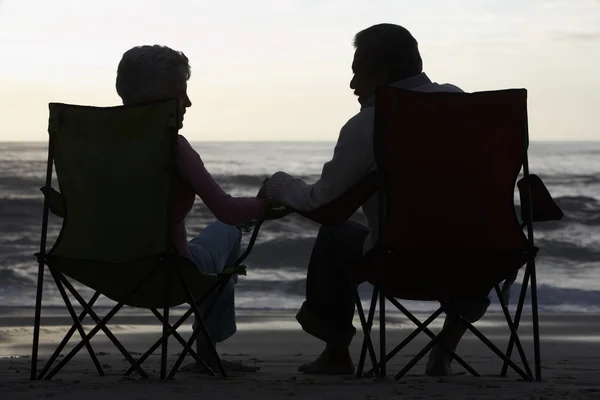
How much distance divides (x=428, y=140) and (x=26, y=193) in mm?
19588

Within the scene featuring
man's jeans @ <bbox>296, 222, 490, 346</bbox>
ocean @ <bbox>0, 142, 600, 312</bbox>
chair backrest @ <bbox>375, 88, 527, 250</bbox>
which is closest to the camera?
chair backrest @ <bbox>375, 88, 527, 250</bbox>

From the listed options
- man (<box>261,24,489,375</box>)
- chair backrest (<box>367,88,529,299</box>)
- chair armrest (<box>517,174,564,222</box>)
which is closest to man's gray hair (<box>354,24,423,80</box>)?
man (<box>261,24,489,375</box>)

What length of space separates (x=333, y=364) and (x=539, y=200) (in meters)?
0.99

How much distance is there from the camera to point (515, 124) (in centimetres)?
350

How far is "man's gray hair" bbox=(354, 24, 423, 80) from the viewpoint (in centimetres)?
373

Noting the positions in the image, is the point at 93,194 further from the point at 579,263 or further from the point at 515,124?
the point at 579,263

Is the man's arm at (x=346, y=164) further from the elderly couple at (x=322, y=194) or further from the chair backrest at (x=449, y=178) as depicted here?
the chair backrest at (x=449, y=178)

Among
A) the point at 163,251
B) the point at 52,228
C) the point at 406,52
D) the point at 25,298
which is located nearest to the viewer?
the point at 163,251

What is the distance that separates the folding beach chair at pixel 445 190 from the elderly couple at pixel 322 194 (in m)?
0.13

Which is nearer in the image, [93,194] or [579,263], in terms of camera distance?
[93,194]

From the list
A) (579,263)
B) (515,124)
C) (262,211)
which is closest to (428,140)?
(515,124)

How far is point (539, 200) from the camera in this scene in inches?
148

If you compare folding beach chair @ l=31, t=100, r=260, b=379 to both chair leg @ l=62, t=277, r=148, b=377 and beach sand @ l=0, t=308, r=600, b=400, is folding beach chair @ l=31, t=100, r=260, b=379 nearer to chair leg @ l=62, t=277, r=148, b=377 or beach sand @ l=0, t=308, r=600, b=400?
chair leg @ l=62, t=277, r=148, b=377

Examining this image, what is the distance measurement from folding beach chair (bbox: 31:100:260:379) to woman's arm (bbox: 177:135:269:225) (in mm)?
79
